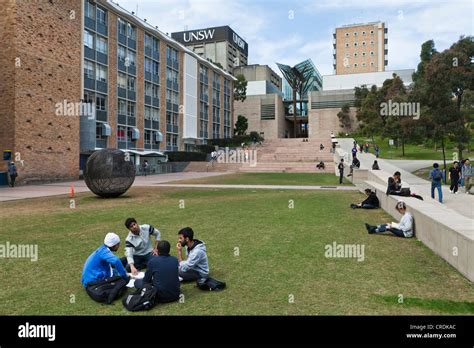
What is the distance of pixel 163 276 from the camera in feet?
18.0

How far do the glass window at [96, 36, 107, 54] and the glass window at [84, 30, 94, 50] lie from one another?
0.79 m

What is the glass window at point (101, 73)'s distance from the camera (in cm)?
4023

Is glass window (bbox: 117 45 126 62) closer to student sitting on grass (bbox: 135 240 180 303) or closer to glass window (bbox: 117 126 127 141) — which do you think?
glass window (bbox: 117 126 127 141)

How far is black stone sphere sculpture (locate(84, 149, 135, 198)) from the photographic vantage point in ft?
57.6

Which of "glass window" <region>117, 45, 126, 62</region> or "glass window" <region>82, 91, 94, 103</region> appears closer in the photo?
"glass window" <region>82, 91, 94, 103</region>

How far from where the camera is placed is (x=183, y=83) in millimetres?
58688

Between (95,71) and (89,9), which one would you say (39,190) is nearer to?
(95,71)

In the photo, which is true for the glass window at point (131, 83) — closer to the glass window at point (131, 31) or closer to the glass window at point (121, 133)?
the glass window at point (131, 31)

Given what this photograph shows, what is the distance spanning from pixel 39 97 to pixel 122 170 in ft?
53.8

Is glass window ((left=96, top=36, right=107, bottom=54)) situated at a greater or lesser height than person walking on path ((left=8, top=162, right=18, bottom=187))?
greater

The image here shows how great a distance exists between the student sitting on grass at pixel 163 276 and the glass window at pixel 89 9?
39667 millimetres

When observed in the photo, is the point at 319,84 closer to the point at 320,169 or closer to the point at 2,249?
the point at 320,169

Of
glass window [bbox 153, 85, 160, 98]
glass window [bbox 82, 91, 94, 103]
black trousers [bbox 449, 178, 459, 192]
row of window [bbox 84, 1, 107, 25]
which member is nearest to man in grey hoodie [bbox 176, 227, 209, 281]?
black trousers [bbox 449, 178, 459, 192]
